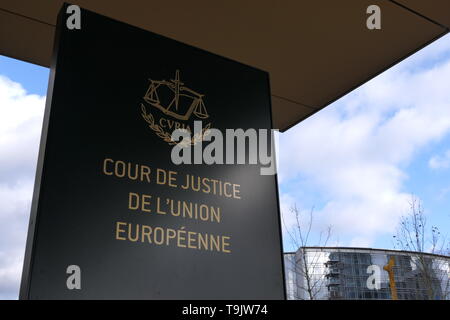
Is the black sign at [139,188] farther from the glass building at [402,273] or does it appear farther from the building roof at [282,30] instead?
the glass building at [402,273]

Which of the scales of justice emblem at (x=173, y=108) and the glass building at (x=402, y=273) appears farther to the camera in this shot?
the glass building at (x=402, y=273)

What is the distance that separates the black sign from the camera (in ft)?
6.45

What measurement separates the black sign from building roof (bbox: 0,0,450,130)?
2.27 ft

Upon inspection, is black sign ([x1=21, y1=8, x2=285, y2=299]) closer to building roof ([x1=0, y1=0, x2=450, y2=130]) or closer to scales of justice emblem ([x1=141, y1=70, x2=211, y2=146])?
scales of justice emblem ([x1=141, y1=70, x2=211, y2=146])

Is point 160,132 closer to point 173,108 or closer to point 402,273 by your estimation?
point 173,108

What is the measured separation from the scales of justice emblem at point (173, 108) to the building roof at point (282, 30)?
0.90 metres

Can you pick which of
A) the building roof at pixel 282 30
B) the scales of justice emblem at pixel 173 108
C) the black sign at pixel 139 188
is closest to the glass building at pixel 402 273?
the building roof at pixel 282 30

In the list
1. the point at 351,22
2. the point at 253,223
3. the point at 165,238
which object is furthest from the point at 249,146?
the point at 351,22

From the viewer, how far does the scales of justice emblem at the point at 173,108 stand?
241 cm

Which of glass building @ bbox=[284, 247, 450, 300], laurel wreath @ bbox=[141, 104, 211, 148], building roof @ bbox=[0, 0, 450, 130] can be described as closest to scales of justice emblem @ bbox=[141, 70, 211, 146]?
laurel wreath @ bbox=[141, 104, 211, 148]

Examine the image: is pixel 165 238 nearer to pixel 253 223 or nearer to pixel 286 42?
pixel 253 223

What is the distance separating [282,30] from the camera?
3.42m

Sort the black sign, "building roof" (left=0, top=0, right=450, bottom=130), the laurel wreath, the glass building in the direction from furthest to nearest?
the glass building < "building roof" (left=0, top=0, right=450, bottom=130) < the laurel wreath < the black sign

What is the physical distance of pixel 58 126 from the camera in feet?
6.95
